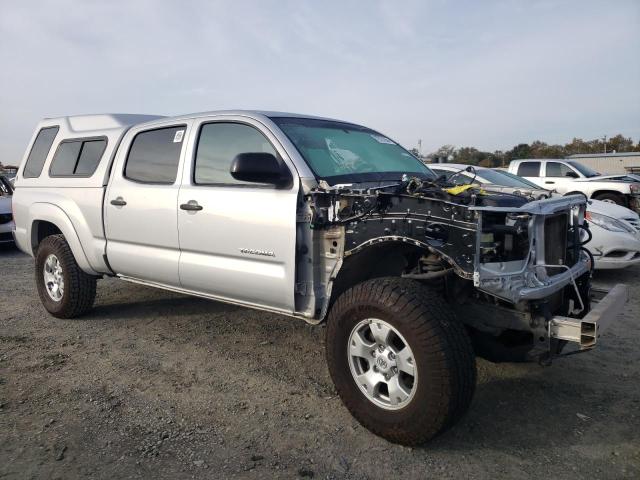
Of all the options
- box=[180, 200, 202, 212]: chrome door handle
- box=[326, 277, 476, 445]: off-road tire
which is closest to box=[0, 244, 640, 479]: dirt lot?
box=[326, 277, 476, 445]: off-road tire

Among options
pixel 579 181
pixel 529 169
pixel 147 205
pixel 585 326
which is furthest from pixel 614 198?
pixel 147 205

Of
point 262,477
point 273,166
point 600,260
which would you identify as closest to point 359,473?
point 262,477

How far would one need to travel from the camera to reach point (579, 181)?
13.3m

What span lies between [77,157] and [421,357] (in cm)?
405

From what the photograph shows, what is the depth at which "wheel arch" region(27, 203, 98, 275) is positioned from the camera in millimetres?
4973

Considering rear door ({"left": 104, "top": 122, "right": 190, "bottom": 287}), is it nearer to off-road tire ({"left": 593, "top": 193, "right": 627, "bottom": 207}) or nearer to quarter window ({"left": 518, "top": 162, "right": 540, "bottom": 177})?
quarter window ({"left": 518, "top": 162, "right": 540, "bottom": 177})

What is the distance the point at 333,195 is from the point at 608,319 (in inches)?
67.4

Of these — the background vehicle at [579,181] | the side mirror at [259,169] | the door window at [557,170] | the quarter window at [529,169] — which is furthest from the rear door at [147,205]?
the door window at [557,170]

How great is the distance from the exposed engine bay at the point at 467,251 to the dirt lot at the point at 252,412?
0.55 meters

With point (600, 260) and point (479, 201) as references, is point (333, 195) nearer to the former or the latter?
point (479, 201)

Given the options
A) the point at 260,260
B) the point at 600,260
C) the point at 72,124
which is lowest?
the point at 600,260

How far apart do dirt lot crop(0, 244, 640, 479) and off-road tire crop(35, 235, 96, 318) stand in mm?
238

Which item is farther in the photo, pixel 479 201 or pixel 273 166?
pixel 273 166

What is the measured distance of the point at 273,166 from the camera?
3.33 metres
